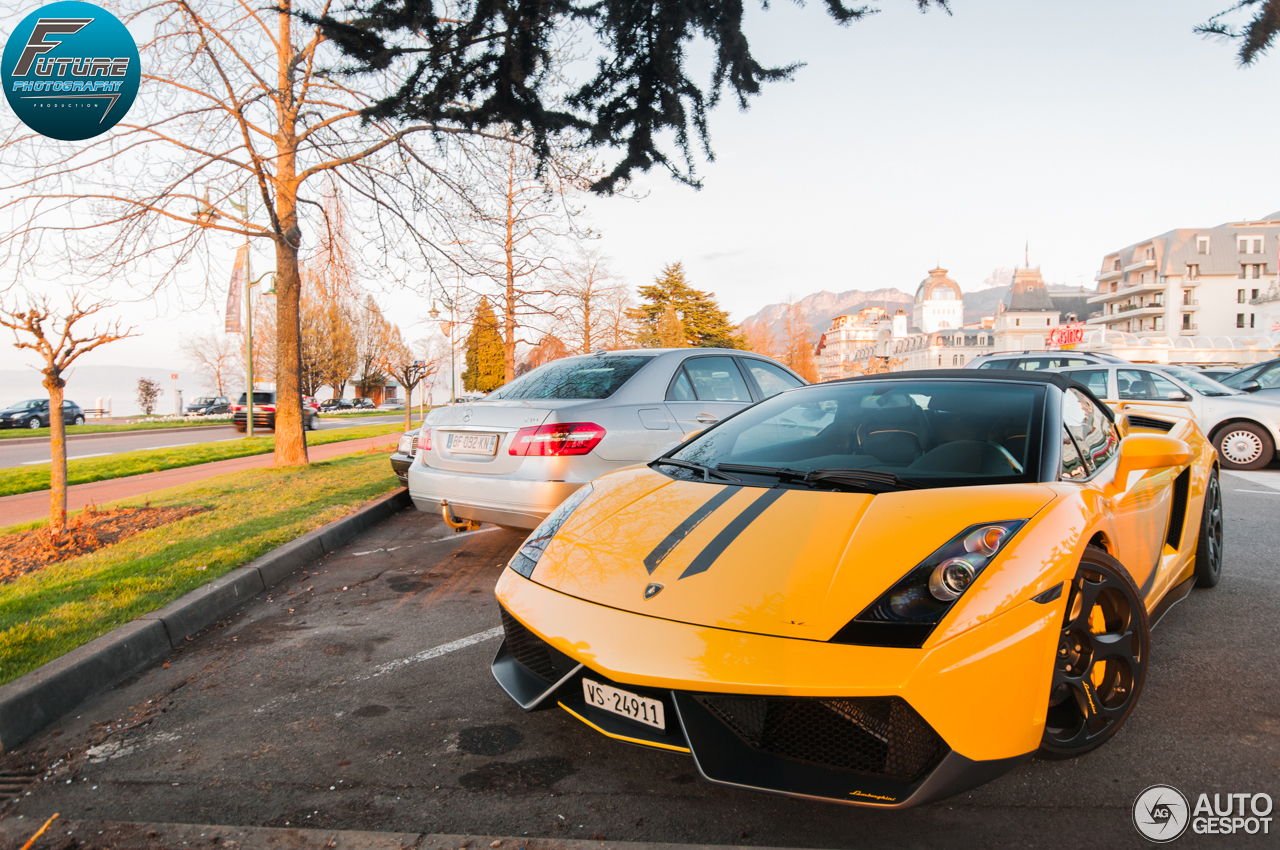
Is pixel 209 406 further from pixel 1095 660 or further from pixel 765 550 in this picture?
pixel 1095 660

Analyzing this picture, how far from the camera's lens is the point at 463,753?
8.03 feet

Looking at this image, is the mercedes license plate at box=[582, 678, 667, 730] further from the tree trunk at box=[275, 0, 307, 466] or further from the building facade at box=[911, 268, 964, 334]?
the building facade at box=[911, 268, 964, 334]

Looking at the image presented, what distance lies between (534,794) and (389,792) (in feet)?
1.48

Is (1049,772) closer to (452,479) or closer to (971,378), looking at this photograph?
(971,378)

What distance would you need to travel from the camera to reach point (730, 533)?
89.5 inches

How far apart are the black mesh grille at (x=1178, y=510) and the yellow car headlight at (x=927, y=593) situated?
1999 millimetres

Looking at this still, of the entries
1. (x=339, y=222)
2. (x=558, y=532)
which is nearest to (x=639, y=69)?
(x=558, y=532)

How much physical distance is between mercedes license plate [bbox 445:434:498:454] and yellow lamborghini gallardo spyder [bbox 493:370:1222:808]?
1933 mm

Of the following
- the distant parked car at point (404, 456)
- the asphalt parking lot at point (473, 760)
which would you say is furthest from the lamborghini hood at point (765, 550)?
the distant parked car at point (404, 456)

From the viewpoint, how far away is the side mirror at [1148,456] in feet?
9.02

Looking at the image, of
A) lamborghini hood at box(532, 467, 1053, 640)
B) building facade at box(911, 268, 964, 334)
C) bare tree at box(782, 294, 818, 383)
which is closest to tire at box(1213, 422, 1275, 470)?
lamborghini hood at box(532, 467, 1053, 640)

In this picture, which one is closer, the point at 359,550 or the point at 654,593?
the point at 654,593

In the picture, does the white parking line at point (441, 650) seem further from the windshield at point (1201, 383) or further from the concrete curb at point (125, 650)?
the windshield at point (1201, 383)

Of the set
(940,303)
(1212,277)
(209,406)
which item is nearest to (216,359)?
(209,406)
